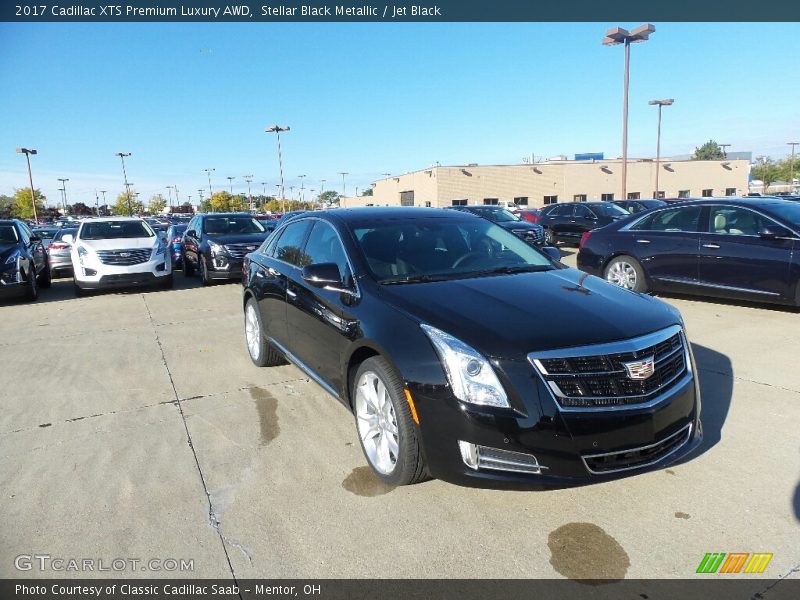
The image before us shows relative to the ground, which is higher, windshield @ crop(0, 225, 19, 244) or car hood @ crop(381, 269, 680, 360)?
windshield @ crop(0, 225, 19, 244)

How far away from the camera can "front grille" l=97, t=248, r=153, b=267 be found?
10.6 metres

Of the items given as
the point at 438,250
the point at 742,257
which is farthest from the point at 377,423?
the point at 742,257

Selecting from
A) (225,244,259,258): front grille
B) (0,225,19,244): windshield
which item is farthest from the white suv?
(225,244,259,258): front grille

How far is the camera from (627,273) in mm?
8516

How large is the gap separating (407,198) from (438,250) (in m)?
58.1

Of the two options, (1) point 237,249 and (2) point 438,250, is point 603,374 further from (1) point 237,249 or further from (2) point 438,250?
(1) point 237,249

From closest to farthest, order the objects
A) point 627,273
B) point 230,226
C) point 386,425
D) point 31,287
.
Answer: point 386,425 < point 627,273 < point 31,287 < point 230,226

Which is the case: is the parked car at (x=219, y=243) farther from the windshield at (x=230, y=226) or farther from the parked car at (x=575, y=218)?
the parked car at (x=575, y=218)

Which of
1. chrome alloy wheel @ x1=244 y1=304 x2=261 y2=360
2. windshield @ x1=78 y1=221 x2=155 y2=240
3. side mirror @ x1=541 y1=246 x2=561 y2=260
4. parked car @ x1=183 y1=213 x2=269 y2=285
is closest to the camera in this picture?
side mirror @ x1=541 y1=246 x2=561 y2=260

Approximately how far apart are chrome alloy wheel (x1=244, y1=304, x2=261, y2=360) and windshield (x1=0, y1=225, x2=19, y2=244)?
7.54 m

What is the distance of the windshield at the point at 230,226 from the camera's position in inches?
502

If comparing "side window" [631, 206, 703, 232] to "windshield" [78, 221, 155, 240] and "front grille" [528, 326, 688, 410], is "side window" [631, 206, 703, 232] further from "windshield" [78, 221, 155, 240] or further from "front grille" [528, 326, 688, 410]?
"windshield" [78, 221, 155, 240]

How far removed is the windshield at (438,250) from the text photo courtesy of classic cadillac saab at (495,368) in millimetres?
17

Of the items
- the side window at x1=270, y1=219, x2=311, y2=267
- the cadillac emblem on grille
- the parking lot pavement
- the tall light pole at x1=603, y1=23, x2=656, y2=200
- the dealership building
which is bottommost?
the parking lot pavement
